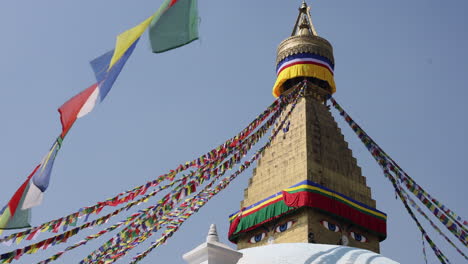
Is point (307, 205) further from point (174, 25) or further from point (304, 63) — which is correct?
point (174, 25)

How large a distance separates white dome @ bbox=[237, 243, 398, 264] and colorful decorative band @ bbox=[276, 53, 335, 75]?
38.9 feet

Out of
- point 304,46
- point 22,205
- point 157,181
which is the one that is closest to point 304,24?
point 304,46

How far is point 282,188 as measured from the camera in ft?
61.3

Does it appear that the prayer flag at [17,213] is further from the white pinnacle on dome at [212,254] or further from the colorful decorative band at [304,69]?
the colorful decorative band at [304,69]

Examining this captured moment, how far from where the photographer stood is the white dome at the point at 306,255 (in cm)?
864

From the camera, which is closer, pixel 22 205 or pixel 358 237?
pixel 22 205

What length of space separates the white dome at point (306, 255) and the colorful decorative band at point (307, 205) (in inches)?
316

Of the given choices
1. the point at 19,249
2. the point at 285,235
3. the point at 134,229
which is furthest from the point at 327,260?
the point at 285,235

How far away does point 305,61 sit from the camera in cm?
2053

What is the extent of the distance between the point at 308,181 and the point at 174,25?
40.7 ft

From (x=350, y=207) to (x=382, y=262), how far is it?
371 inches

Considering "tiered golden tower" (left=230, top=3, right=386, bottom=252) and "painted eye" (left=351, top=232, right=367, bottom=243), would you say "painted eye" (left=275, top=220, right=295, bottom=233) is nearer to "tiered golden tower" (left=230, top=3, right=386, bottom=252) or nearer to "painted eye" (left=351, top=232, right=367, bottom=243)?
"tiered golden tower" (left=230, top=3, right=386, bottom=252)

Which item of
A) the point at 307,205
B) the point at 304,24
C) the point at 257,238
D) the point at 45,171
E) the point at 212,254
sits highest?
the point at 304,24

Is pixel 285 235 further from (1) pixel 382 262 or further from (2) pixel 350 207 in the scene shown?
(1) pixel 382 262
